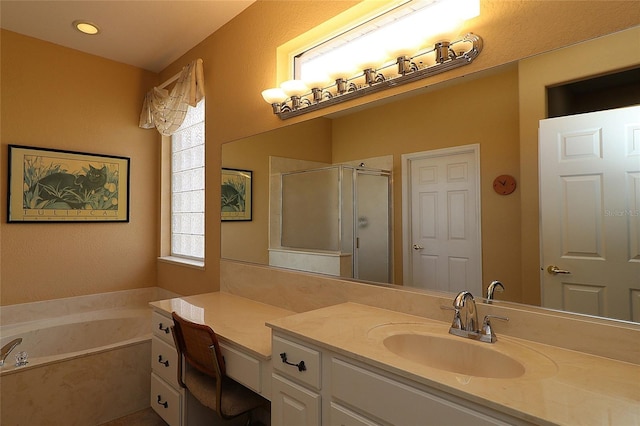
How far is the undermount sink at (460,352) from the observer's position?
3.39ft

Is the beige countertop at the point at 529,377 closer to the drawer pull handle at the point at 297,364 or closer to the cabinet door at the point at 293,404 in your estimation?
the drawer pull handle at the point at 297,364

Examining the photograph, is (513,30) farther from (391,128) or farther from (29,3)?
(29,3)

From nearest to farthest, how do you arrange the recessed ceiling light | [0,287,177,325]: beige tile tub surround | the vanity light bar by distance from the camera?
1. the vanity light bar
2. the recessed ceiling light
3. [0,287,177,325]: beige tile tub surround

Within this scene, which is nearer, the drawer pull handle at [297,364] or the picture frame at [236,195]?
the drawer pull handle at [297,364]

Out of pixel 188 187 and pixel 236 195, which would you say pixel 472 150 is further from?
pixel 188 187

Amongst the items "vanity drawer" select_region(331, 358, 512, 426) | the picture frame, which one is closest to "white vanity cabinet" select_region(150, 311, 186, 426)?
the picture frame

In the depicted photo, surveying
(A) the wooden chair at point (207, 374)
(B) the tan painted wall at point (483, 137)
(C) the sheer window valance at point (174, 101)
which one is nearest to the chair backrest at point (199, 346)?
(A) the wooden chair at point (207, 374)

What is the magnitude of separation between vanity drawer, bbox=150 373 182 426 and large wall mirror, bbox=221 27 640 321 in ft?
3.32

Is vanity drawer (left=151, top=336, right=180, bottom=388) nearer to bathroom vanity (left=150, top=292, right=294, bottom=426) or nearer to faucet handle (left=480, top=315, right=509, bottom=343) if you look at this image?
bathroom vanity (left=150, top=292, right=294, bottom=426)

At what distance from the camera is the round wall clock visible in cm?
124

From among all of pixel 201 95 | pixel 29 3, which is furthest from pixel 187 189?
pixel 29 3

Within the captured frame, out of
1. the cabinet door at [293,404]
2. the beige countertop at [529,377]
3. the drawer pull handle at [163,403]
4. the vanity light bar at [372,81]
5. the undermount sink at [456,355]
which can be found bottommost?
the drawer pull handle at [163,403]

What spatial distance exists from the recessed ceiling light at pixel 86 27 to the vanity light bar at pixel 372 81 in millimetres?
1549

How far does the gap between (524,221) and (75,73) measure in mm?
3442
